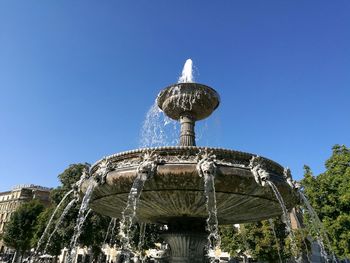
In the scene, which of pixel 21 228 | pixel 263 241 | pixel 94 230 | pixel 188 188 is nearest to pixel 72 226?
pixel 94 230

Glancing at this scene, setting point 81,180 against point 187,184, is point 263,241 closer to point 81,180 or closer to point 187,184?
point 81,180

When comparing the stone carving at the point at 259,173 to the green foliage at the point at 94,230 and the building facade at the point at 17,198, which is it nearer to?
the green foliage at the point at 94,230

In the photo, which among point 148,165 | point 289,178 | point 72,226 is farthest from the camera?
point 72,226

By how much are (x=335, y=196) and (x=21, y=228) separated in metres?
33.4

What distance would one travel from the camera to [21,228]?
1469 inches

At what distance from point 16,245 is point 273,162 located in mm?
38866

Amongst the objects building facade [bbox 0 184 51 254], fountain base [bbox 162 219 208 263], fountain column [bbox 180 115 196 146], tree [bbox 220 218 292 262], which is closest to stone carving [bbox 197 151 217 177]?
fountain base [bbox 162 219 208 263]

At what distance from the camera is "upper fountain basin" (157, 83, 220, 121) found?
30.8 ft

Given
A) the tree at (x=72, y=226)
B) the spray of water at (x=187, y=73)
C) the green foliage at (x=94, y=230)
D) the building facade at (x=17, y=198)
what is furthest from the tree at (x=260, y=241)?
the building facade at (x=17, y=198)

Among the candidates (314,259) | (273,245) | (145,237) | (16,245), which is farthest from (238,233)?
(16,245)

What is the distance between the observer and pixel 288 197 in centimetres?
Answer: 699

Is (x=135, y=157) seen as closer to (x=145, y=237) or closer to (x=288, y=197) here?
(x=288, y=197)

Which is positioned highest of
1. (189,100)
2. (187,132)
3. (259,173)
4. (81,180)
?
(189,100)

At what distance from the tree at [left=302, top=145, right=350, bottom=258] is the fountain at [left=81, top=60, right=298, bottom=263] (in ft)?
49.2
